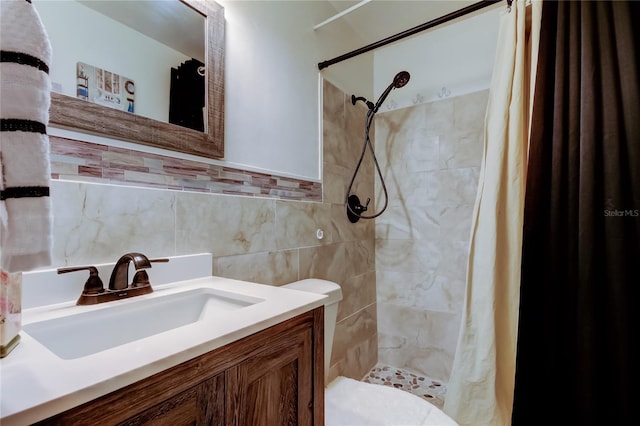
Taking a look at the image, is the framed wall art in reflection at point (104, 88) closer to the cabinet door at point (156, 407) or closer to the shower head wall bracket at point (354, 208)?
the cabinet door at point (156, 407)

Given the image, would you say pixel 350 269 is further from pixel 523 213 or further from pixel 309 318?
pixel 309 318

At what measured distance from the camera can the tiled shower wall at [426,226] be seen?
186cm

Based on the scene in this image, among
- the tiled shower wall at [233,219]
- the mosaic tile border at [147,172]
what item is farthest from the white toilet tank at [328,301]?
the mosaic tile border at [147,172]

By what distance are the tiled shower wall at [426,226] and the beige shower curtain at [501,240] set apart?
768mm

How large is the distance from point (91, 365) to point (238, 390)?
0.83 ft

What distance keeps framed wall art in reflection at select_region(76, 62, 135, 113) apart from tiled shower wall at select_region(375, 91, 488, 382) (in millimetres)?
1676

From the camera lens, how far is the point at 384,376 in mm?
1989

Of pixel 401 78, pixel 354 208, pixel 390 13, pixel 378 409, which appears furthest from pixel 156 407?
pixel 390 13

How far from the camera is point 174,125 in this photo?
3.15 ft

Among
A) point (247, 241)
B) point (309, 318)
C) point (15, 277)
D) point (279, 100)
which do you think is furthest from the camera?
point (279, 100)

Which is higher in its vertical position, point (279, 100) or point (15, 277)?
point (279, 100)

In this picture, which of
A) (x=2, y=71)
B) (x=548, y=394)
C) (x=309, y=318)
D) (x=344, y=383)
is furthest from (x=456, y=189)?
(x=2, y=71)

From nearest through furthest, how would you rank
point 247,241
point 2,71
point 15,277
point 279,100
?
point 2,71
point 15,277
point 247,241
point 279,100

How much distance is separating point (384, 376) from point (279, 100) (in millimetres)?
1891
